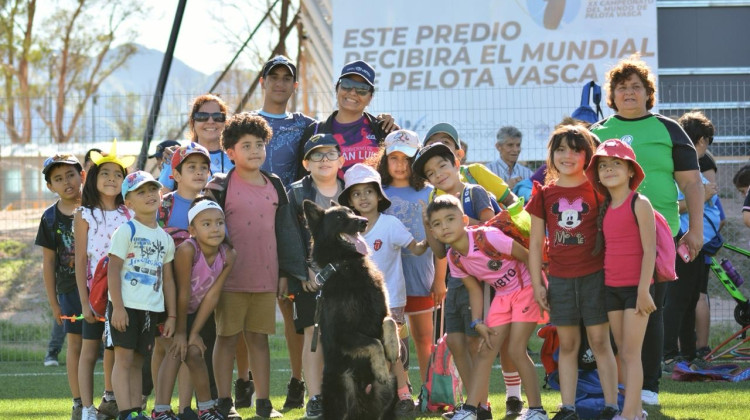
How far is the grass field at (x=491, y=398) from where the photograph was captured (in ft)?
21.5

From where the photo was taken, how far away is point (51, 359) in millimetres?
11344

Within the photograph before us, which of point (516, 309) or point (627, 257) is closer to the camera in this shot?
point (627, 257)

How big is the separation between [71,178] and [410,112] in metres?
7.83

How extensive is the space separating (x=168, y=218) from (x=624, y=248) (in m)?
3.06

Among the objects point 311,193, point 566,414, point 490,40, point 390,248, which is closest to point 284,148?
point 311,193

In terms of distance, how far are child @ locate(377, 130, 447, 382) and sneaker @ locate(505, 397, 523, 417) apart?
25.4 inches

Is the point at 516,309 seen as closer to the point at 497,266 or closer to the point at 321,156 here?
the point at 497,266

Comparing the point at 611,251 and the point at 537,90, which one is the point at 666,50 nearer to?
the point at 537,90

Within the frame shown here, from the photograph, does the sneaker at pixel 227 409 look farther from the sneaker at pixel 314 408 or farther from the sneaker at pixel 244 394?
the sneaker at pixel 244 394

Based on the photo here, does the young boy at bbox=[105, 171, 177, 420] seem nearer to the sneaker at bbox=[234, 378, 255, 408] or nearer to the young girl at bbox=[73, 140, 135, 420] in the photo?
the young girl at bbox=[73, 140, 135, 420]

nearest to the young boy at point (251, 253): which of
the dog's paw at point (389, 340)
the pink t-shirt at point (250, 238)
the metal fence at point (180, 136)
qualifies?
the pink t-shirt at point (250, 238)

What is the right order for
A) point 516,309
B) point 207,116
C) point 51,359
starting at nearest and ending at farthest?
point 516,309, point 207,116, point 51,359

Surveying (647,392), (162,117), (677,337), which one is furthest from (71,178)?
(162,117)

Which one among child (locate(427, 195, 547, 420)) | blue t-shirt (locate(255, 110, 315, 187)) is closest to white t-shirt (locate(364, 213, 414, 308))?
child (locate(427, 195, 547, 420))
